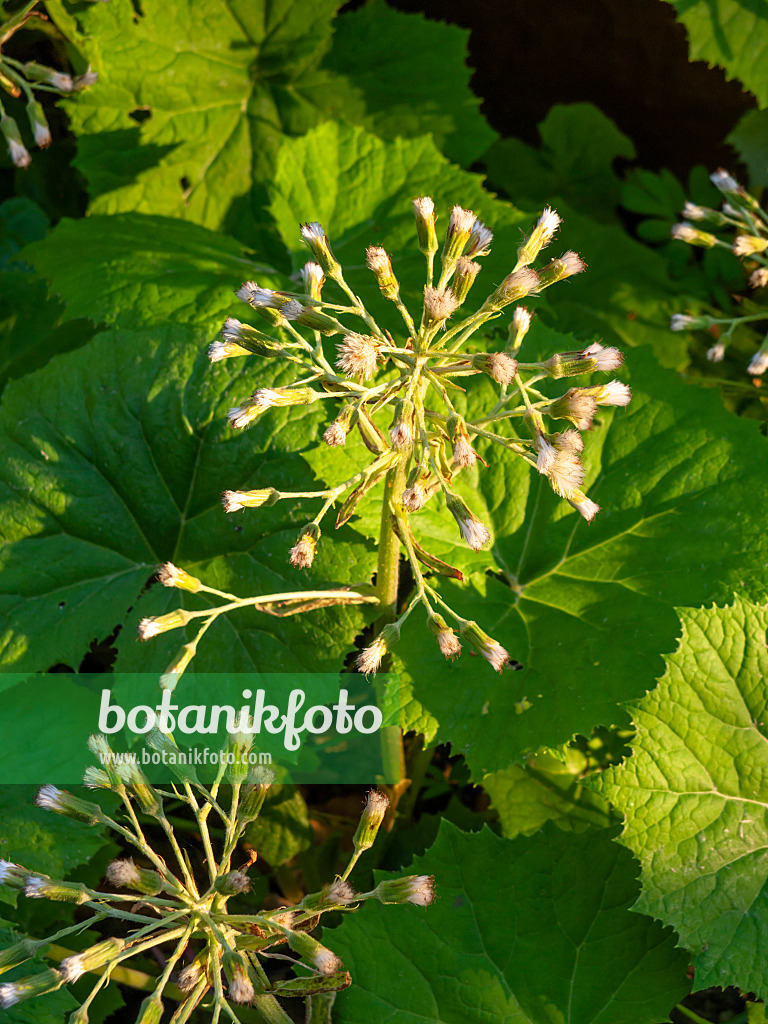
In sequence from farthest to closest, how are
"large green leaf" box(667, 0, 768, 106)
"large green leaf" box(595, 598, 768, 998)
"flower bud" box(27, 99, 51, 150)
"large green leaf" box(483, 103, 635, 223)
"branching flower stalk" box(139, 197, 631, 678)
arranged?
"large green leaf" box(483, 103, 635, 223), "large green leaf" box(667, 0, 768, 106), "flower bud" box(27, 99, 51, 150), "large green leaf" box(595, 598, 768, 998), "branching flower stalk" box(139, 197, 631, 678)

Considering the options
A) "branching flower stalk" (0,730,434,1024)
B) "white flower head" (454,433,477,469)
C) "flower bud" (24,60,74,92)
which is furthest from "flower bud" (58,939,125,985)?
"flower bud" (24,60,74,92)

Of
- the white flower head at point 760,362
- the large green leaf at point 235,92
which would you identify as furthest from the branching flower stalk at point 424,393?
the large green leaf at point 235,92

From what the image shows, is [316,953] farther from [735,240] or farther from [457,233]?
[735,240]

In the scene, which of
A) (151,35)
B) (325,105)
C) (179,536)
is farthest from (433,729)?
(151,35)

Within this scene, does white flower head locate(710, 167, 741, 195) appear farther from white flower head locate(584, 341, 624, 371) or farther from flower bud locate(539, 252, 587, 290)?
white flower head locate(584, 341, 624, 371)

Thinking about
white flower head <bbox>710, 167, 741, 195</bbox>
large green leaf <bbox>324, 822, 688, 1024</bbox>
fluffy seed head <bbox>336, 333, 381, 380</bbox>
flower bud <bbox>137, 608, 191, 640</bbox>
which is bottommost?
large green leaf <bbox>324, 822, 688, 1024</bbox>

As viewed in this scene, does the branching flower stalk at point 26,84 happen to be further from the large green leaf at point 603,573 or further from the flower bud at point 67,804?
the flower bud at point 67,804
